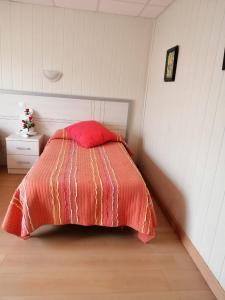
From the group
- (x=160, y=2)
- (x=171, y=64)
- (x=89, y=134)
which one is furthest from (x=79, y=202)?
(x=160, y=2)

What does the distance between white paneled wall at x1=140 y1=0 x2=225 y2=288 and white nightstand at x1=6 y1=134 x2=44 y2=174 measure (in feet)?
5.54

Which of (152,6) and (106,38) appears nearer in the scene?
(152,6)

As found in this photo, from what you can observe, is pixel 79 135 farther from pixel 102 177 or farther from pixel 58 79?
pixel 102 177

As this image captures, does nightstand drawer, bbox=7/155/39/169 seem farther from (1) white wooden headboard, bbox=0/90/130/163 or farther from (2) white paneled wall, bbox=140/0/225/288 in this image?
(2) white paneled wall, bbox=140/0/225/288

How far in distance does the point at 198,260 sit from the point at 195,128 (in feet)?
3.54

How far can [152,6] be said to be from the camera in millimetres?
2797

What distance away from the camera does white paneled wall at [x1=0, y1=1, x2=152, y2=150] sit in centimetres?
309

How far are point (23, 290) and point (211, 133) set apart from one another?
1.72 meters

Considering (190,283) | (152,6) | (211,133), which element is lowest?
(190,283)

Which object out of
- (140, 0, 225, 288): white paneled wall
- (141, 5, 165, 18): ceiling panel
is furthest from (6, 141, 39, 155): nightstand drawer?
A: (141, 5, 165, 18): ceiling panel

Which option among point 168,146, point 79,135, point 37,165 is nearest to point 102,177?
point 37,165

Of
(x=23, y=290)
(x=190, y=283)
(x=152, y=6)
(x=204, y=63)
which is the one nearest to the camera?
(x=23, y=290)

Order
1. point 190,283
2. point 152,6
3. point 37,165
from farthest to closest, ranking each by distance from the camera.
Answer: point 152,6 → point 37,165 → point 190,283

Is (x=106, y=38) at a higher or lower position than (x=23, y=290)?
higher
